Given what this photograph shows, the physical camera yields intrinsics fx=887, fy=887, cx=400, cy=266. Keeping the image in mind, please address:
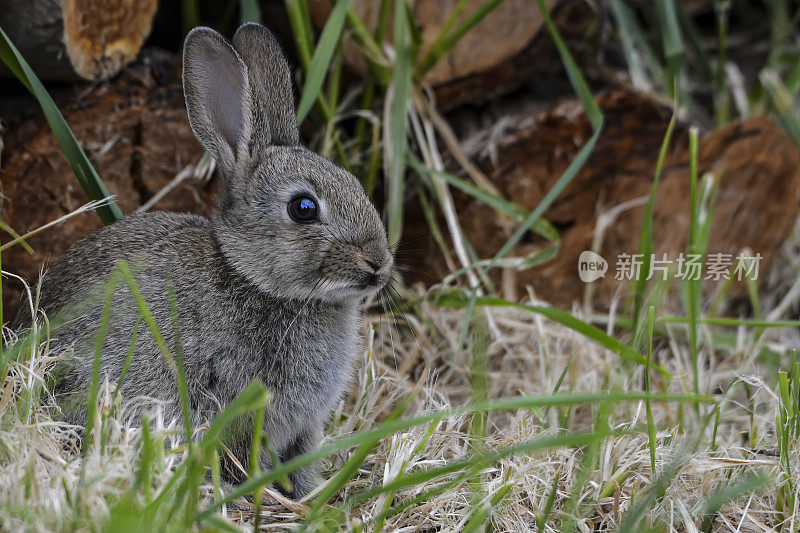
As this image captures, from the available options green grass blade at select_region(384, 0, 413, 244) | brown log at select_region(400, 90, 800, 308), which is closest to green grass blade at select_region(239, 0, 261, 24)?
green grass blade at select_region(384, 0, 413, 244)

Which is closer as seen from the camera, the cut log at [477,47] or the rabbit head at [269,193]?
the rabbit head at [269,193]

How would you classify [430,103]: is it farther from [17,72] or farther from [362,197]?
[17,72]

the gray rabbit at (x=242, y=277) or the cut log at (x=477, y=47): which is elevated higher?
the cut log at (x=477, y=47)

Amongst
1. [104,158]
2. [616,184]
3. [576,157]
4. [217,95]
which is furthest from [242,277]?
[616,184]

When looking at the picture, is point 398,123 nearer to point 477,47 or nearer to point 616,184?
point 477,47

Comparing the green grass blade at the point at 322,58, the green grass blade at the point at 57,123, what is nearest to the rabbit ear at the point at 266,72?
the green grass blade at the point at 322,58

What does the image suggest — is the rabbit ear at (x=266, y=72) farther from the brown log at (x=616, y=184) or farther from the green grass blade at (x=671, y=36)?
the green grass blade at (x=671, y=36)

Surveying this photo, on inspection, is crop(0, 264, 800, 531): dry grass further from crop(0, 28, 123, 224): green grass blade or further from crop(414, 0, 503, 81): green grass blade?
crop(414, 0, 503, 81): green grass blade

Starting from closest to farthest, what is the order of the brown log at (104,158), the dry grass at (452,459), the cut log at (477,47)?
the dry grass at (452,459), the brown log at (104,158), the cut log at (477,47)
